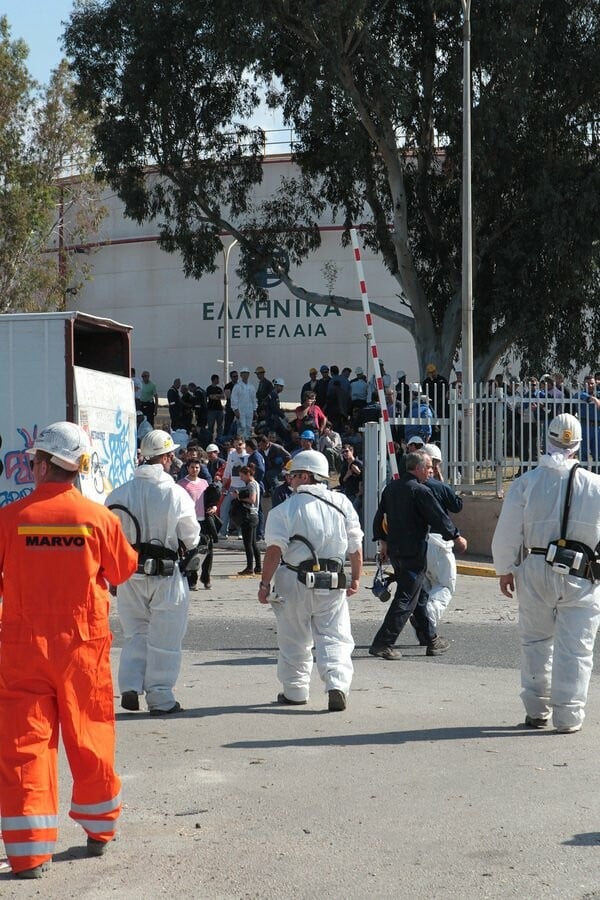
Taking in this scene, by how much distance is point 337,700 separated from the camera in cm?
839

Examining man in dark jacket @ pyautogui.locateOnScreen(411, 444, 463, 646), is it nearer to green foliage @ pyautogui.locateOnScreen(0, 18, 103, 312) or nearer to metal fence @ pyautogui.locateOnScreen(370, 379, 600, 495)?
metal fence @ pyautogui.locateOnScreen(370, 379, 600, 495)

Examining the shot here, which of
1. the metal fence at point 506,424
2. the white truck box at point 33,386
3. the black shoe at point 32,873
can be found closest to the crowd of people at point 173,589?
the black shoe at point 32,873

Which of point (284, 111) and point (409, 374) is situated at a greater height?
point (284, 111)

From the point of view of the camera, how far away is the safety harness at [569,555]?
7652 millimetres

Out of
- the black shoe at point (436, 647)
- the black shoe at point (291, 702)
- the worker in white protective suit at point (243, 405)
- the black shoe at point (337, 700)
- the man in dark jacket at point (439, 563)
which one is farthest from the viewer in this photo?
the worker in white protective suit at point (243, 405)

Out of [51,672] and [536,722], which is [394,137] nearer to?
[536,722]

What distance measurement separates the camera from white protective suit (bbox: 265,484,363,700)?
8.49 m

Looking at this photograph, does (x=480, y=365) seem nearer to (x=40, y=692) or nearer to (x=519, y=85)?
(x=519, y=85)

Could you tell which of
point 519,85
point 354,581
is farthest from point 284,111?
point 354,581

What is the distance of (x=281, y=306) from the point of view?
1634 inches

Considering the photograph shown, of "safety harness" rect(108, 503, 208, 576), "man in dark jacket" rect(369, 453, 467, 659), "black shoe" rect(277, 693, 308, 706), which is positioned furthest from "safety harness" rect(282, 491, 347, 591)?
"man in dark jacket" rect(369, 453, 467, 659)

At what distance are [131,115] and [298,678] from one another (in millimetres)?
22843

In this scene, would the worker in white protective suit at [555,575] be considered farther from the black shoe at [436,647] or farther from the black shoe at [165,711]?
the black shoe at [436,647]

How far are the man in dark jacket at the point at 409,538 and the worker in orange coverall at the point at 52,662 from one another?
17.4ft
